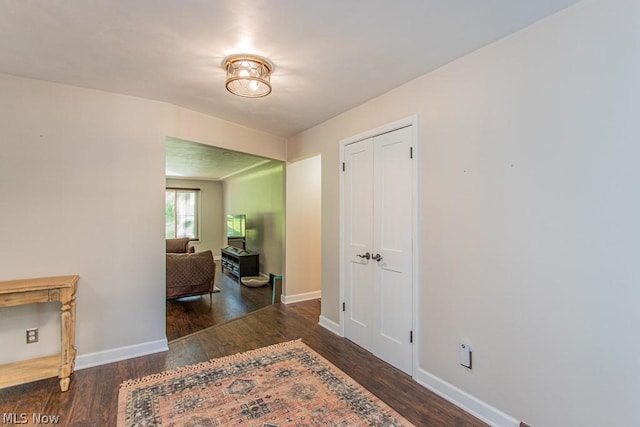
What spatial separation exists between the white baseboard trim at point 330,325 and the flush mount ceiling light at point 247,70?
104 inches

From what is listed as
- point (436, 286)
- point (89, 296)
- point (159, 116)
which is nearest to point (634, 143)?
point (436, 286)

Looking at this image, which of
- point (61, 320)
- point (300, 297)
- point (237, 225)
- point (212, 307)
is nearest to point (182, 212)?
point (237, 225)

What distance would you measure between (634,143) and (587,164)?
0.19 metres

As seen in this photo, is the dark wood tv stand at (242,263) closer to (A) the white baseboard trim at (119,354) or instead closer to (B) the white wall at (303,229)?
(B) the white wall at (303,229)

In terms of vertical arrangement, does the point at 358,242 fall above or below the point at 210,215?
below

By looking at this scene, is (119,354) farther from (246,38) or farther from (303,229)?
(246,38)

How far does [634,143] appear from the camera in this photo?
142cm

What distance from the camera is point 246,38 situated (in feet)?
6.27

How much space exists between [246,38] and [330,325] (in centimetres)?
305

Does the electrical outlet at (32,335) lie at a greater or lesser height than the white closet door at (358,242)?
lesser

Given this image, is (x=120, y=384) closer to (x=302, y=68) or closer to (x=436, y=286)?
(x=436, y=286)

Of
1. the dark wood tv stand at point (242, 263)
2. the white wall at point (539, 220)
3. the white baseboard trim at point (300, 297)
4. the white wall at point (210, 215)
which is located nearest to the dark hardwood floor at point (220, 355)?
the white wall at point (539, 220)

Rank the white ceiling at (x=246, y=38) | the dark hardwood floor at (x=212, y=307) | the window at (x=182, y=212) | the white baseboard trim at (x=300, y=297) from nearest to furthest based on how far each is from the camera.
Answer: the white ceiling at (x=246, y=38), the dark hardwood floor at (x=212, y=307), the white baseboard trim at (x=300, y=297), the window at (x=182, y=212)

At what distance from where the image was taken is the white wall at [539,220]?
147 cm
